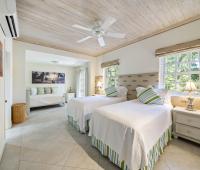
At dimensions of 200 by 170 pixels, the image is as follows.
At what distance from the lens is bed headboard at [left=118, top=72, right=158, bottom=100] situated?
3.34m

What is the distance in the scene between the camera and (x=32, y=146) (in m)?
2.20

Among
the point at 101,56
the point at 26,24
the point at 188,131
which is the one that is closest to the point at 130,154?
the point at 188,131

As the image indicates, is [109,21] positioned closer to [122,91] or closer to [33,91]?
[122,91]

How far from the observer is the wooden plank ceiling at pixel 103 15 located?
2039 mm

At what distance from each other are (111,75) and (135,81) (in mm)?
1470

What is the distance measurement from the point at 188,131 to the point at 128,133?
5.56 feet

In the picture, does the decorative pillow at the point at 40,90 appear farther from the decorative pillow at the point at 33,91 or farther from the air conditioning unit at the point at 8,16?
the air conditioning unit at the point at 8,16

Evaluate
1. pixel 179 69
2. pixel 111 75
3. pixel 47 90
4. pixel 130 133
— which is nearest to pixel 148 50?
pixel 179 69

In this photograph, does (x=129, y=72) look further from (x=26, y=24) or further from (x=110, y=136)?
(x=26, y=24)

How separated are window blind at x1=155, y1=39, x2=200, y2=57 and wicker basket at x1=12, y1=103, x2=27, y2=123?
434 cm

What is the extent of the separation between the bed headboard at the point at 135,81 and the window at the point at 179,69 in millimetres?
236

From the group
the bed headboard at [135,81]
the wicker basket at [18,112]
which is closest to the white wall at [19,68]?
the wicker basket at [18,112]

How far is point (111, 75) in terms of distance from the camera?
5102mm

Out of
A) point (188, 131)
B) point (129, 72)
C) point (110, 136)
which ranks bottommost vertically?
point (188, 131)
